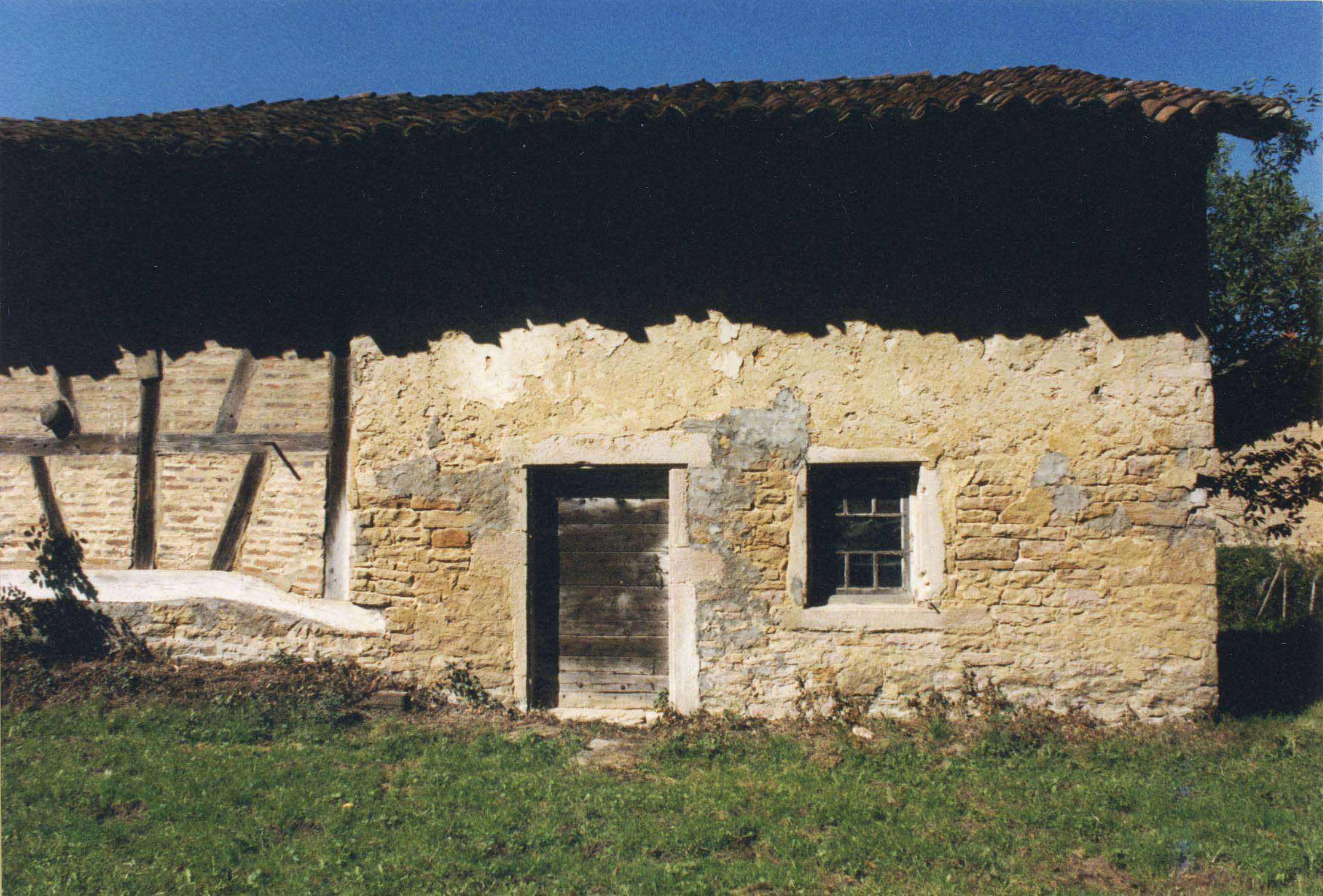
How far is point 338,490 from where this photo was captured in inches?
235

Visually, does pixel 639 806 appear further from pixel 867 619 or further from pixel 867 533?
pixel 867 533

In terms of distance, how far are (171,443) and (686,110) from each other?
15.9 ft

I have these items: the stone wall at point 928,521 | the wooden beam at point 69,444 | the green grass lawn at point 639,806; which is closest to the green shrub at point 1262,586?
the green grass lawn at point 639,806

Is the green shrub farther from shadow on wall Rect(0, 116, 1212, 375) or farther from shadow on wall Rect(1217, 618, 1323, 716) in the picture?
shadow on wall Rect(0, 116, 1212, 375)

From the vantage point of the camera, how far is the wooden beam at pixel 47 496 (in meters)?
6.27

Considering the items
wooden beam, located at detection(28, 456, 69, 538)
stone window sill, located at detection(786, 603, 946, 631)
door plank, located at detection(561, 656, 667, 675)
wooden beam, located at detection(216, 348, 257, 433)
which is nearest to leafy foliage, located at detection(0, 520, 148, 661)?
wooden beam, located at detection(28, 456, 69, 538)

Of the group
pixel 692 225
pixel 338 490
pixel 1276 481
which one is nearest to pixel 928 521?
pixel 692 225

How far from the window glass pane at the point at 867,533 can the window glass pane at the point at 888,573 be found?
0.10m

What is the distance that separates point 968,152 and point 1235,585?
9332 mm

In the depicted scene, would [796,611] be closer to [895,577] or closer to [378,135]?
[895,577]

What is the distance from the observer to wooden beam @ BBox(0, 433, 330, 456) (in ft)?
19.7

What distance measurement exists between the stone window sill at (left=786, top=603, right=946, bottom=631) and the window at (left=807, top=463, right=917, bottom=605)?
0.84 ft

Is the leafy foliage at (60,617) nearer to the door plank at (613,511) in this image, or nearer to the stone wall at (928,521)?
the stone wall at (928,521)

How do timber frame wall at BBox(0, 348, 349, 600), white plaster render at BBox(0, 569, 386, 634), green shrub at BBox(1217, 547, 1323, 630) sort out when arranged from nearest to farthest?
1. white plaster render at BBox(0, 569, 386, 634)
2. timber frame wall at BBox(0, 348, 349, 600)
3. green shrub at BBox(1217, 547, 1323, 630)
